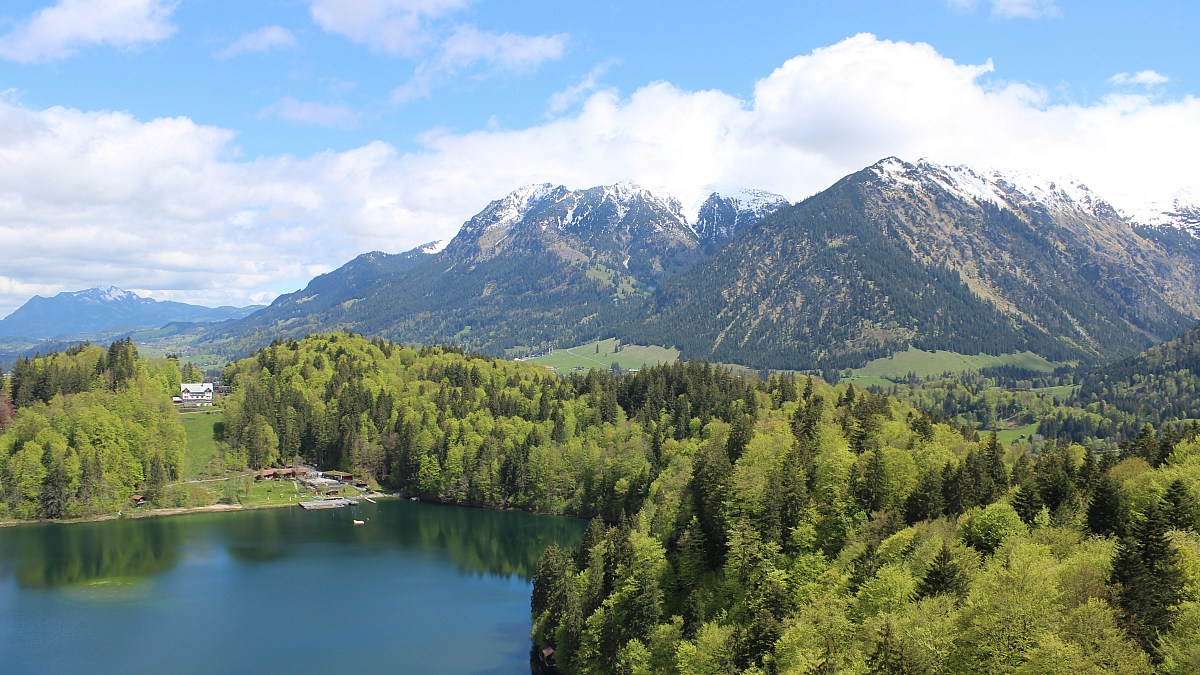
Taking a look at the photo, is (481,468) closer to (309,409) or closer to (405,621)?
(309,409)

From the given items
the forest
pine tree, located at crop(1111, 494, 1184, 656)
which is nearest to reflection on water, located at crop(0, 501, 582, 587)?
the forest

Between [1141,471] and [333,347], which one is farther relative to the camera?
[333,347]

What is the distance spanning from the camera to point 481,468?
128m

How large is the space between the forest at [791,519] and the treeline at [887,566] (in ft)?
0.43

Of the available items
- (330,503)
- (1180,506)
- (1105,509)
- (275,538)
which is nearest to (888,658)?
(1180,506)

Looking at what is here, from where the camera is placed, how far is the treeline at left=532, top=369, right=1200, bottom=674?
108 feet

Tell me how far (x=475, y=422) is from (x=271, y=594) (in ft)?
211

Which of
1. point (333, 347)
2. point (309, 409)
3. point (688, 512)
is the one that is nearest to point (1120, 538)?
point (688, 512)

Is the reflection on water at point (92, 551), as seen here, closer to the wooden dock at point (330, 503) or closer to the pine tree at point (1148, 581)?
the wooden dock at point (330, 503)

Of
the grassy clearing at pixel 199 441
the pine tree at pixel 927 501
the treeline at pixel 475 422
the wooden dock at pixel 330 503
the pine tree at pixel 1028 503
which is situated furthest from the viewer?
the grassy clearing at pixel 199 441

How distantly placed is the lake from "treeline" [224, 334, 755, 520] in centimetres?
1053

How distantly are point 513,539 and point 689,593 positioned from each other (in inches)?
1989

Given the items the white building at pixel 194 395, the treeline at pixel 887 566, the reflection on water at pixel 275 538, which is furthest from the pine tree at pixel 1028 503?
the white building at pixel 194 395

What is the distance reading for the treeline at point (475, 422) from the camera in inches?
4816
